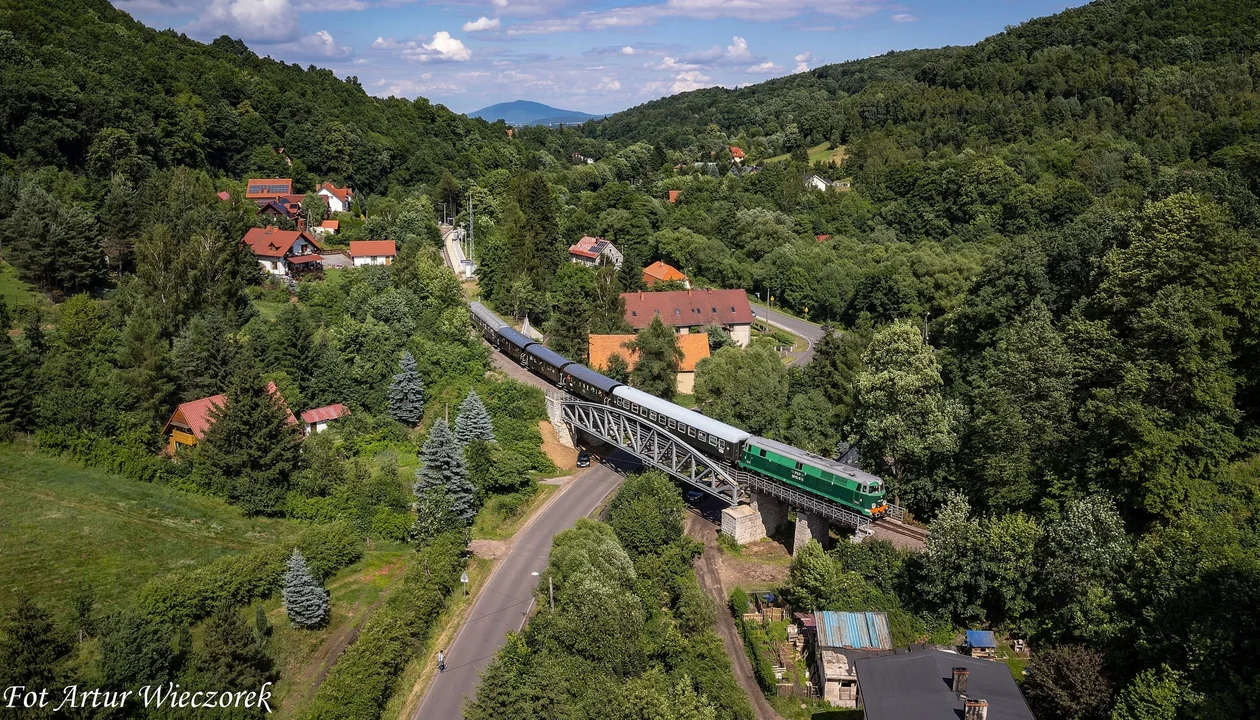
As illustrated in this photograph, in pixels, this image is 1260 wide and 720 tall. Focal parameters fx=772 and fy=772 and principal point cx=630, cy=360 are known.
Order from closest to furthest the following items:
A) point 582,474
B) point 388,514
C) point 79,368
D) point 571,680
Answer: point 571,680 → point 388,514 → point 79,368 → point 582,474

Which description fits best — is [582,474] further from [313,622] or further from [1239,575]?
[1239,575]

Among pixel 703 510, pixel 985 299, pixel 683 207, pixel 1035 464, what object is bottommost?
pixel 703 510

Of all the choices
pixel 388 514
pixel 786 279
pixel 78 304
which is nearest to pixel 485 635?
pixel 388 514

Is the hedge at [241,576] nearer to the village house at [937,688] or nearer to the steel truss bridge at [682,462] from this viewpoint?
the steel truss bridge at [682,462]

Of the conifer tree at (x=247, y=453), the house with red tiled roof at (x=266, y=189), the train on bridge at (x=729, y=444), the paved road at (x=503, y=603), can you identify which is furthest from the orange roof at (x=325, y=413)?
the house with red tiled roof at (x=266, y=189)

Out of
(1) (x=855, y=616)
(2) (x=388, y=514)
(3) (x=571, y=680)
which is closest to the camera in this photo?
(3) (x=571, y=680)

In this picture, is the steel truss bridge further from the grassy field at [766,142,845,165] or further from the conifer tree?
the grassy field at [766,142,845,165]
